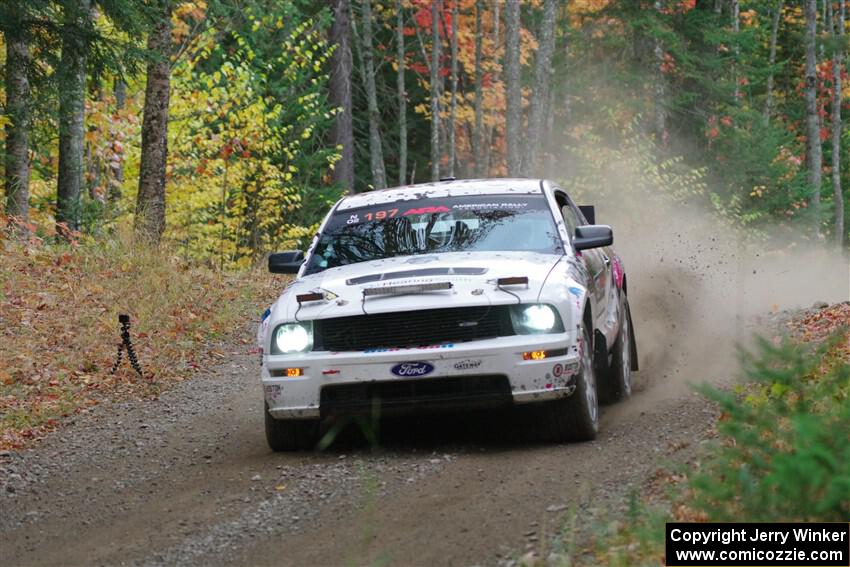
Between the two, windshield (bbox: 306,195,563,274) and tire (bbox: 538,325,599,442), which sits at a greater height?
windshield (bbox: 306,195,563,274)

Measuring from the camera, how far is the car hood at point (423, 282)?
299 inches

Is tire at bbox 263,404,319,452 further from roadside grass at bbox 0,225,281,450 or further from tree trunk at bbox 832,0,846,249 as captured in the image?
tree trunk at bbox 832,0,846,249

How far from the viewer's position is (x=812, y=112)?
34.8m

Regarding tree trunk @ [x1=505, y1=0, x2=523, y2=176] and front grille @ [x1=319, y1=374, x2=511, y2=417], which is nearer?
front grille @ [x1=319, y1=374, x2=511, y2=417]

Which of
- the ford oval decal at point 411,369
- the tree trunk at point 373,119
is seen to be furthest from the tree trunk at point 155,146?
the tree trunk at point 373,119

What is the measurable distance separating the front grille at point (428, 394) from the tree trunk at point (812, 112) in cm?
2889

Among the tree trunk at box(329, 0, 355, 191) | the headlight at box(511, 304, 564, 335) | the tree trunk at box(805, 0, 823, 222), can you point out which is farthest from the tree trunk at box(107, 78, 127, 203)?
the tree trunk at box(805, 0, 823, 222)

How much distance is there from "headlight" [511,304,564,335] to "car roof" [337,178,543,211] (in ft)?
6.71

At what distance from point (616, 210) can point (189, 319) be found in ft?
57.3

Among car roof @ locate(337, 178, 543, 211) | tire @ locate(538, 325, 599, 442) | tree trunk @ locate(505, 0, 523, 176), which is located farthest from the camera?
tree trunk @ locate(505, 0, 523, 176)

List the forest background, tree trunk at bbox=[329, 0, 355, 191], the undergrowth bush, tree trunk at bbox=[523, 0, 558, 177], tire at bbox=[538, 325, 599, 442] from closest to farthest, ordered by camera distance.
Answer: the undergrowth bush, tire at bbox=[538, 325, 599, 442], the forest background, tree trunk at bbox=[329, 0, 355, 191], tree trunk at bbox=[523, 0, 558, 177]

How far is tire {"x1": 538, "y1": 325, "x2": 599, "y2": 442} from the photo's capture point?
774 cm

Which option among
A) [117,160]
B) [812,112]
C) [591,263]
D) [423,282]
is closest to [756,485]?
[423,282]

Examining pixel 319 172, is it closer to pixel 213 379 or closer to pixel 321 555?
pixel 213 379
